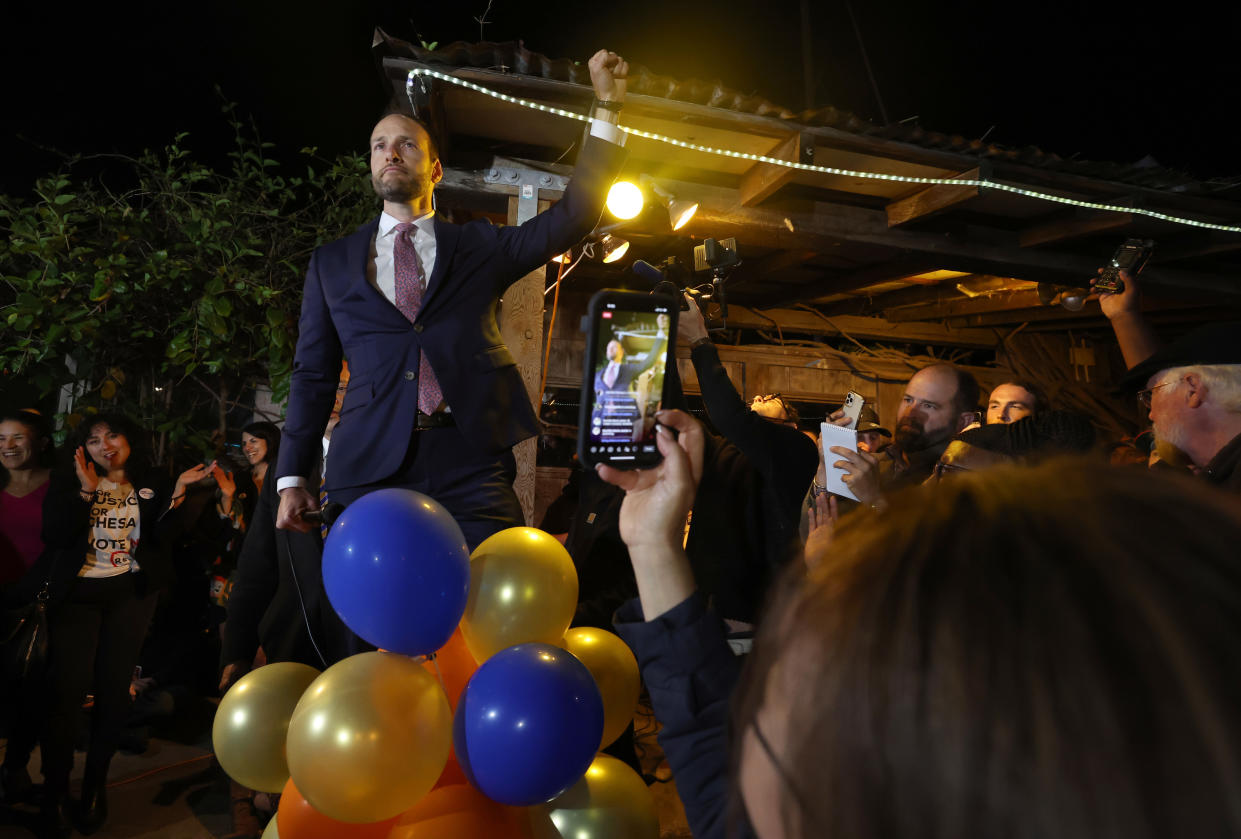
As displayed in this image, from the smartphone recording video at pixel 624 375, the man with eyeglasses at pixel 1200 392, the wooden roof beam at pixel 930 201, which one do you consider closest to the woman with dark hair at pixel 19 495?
the smartphone recording video at pixel 624 375

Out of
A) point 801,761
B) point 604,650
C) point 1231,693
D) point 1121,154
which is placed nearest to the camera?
point 1231,693

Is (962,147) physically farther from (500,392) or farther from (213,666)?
(213,666)

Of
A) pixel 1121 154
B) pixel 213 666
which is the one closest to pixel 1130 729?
pixel 213 666

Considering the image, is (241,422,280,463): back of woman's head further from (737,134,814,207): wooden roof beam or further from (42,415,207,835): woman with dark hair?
(737,134,814,207): wooden roof beam

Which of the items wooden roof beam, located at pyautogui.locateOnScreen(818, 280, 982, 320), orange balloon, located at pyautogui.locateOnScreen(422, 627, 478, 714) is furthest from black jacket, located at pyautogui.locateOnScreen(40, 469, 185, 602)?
wooden roof beam, located at pyautogui.locateOnScreen(818, 280, 982, 320)

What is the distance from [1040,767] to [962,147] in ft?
14.4

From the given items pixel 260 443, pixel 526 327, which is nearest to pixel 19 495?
pixel 260 443

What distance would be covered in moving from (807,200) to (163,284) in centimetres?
457

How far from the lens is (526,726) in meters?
A: 1.40

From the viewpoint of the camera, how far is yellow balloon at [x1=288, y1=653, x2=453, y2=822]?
1.39 meters

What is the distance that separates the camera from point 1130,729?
36 centimetres

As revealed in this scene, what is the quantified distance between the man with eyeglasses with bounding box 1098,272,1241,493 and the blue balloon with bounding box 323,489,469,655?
2.27 meters

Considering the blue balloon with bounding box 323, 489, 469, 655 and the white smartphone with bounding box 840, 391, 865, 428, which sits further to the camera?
the white smartphone with bounding box 840, 391, 865, 428

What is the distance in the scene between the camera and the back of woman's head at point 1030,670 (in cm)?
35
